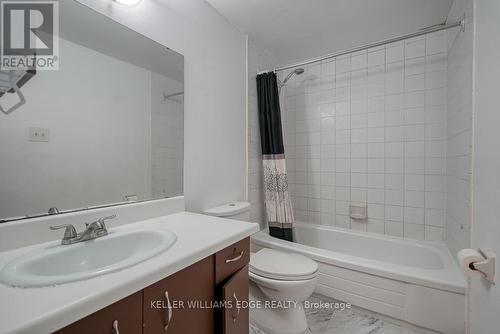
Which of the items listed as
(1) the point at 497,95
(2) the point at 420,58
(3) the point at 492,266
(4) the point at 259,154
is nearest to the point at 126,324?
(3) the point at 492,266

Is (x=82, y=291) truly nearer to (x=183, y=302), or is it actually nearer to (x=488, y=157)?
(x=183, y=302)

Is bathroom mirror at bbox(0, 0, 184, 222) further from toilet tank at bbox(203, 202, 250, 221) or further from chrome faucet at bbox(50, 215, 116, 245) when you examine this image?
toilet tank at bbox(203, 202, 250, 221)

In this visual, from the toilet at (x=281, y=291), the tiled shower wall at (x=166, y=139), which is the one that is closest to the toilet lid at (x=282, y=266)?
the toilet at (x=281, y=291)

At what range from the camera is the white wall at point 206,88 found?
49.3 inches

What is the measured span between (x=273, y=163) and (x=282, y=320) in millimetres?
1210

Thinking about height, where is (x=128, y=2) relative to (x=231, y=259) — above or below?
above

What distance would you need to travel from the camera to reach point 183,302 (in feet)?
2.37

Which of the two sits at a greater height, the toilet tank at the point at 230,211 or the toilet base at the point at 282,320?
the toilet tank at the point at 230,211

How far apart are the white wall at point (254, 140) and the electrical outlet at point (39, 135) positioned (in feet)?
4.61

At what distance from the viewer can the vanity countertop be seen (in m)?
0.41

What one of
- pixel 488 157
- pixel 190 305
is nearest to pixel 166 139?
pixel 190 305

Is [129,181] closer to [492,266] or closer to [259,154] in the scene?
[259,154]

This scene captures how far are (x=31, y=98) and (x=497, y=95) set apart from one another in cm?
162

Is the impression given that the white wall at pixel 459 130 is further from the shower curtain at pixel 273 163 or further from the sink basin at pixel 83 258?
the sink basin at pixel 83 258
